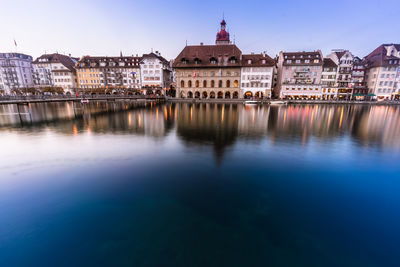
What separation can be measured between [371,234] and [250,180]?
4.57 metres

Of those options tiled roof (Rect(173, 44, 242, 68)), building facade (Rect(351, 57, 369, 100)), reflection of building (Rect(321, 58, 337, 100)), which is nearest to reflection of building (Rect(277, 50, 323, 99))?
reflection of building (Rect(321, 58, 337, 100))

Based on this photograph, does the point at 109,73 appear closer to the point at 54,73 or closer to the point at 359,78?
the point at 54,73

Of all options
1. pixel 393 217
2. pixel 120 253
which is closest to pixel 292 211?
pixel 393 217

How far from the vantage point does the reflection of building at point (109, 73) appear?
261ft

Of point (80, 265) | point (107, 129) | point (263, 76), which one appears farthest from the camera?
point (263, 76)

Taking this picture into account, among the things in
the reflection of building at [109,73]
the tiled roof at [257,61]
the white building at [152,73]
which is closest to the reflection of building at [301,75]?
the tiled roof at [257,61]

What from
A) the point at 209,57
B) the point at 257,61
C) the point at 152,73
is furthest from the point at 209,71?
the point at 152,73

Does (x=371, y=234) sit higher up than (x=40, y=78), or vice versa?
(x=40, y=78)

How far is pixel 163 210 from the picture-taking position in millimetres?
7051

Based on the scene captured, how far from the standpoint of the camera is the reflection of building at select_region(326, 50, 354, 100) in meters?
65.7

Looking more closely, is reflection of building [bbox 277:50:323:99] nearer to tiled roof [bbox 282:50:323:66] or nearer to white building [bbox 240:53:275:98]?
tiled roof [bbox 282:50:323:66]

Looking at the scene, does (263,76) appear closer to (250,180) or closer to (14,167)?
(250,180)

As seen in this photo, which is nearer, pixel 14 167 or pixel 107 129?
→ pixel 14 167

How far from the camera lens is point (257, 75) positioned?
62844 millimetres
